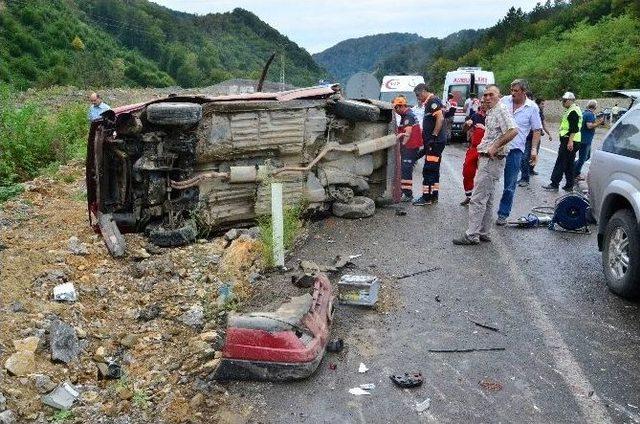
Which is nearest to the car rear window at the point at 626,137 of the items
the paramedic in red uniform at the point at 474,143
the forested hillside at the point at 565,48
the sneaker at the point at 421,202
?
the paramedic in red uniform at the point at 474,143

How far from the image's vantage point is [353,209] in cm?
797

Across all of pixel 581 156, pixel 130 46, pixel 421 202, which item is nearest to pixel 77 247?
pixel 421 202

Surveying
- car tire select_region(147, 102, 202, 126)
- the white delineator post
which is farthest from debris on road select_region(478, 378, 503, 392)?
car tire select_region(147, 102, 202, 126)

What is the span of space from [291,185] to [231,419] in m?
4.32

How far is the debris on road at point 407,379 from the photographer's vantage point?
369 centimetres

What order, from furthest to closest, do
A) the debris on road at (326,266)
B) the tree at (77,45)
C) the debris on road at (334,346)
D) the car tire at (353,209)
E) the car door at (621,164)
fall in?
the tree at (77,45), the car tire at (353,209), the debris on road at (326,266), the car door at (621,164), the debris on road at (334,346)

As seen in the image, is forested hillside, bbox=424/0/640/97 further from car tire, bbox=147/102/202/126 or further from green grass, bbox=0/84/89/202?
car tire, bbox=147/102/202/126

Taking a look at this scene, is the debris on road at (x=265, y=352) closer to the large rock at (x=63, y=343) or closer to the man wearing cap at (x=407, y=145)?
the large rock at (x=63, y=343)

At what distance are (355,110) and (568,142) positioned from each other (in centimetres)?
411

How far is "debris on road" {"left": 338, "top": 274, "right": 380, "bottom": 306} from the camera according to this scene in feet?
16.0

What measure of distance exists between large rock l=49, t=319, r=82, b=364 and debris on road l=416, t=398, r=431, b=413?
8.04ft

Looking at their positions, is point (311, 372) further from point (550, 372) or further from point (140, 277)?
point (140, 277)

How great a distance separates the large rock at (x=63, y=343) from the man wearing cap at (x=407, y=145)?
19.4 ft

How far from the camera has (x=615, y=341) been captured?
14.2ft
